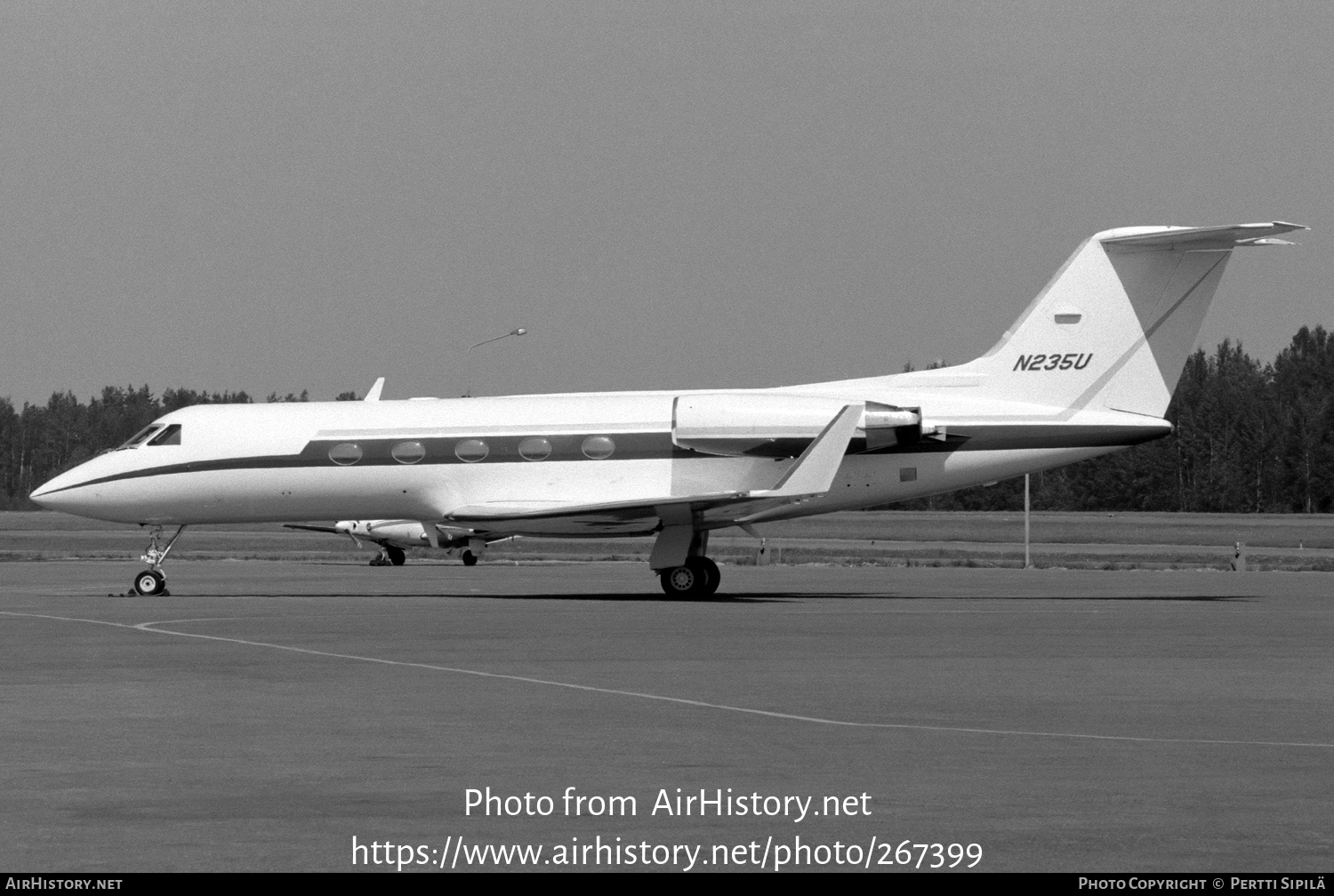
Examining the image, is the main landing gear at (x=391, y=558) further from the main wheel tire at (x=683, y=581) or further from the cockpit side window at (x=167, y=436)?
the main wheel tire at (x=683, y=581)

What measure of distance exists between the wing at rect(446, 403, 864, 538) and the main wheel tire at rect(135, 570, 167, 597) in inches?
190

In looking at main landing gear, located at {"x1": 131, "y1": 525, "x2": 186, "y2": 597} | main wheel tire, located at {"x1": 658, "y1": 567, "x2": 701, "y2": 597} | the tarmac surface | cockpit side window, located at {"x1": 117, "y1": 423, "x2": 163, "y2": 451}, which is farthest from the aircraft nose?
main wheel tire, located at {"x1": 658, "y1": 567, "x2": 701, "y2": 597}

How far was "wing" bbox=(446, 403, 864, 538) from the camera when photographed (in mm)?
25734

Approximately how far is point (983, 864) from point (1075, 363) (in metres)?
21.8

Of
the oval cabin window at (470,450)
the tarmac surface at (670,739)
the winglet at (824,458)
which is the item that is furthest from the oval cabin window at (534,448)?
the tarmac surface at (670,739)

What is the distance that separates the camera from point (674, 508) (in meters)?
26.6

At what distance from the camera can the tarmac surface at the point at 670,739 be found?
24.2ft

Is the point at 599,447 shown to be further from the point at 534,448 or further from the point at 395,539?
the point at 395,539

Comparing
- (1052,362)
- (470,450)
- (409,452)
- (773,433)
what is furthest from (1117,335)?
(409,452)

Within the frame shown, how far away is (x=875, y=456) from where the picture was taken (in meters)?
27.6

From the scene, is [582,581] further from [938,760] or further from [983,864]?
[983,864]

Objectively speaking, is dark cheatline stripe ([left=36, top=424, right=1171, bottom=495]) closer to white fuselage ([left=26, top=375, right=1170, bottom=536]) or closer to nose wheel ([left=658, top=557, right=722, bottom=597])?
white fuselage ([left=26, top=375, right=1170, bottom=536])

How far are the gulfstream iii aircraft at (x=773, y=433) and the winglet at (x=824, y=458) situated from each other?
3.18 ft

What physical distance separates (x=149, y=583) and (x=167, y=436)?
280 cm
